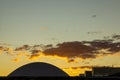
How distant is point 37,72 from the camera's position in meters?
170

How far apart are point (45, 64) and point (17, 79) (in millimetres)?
69576

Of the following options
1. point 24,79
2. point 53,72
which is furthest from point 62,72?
point 24,79

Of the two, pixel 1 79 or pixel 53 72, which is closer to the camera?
pixel 1 79

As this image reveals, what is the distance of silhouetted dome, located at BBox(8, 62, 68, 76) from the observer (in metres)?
168

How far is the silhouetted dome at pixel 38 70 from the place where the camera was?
16850cm

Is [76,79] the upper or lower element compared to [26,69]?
lower

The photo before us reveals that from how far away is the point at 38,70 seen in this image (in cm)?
17012

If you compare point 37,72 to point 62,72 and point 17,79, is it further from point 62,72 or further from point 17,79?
point 17,79

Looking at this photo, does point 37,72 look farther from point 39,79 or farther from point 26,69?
point 39,79

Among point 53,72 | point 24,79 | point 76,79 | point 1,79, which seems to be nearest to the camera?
point 1,79

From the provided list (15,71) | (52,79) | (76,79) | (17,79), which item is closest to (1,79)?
(17,79)

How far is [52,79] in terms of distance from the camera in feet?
338

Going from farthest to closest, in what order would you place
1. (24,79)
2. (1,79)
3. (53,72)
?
(53,72), (24,79), (1,79)

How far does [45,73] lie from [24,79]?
2427 inches
